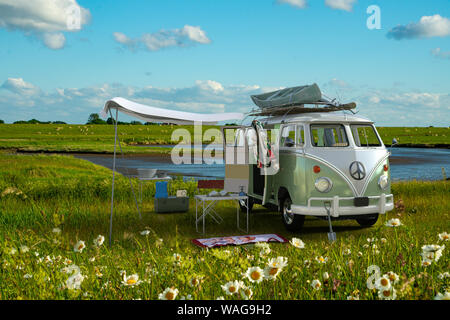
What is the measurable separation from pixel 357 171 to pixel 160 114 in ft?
13.7

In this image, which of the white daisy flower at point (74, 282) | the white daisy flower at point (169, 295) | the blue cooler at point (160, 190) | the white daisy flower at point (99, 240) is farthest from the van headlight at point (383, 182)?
the white daisy flower at point (74, 282)

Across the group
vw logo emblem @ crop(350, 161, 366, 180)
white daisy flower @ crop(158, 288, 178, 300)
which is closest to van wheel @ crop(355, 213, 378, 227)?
vw logo emblem @ crop(350, 161, 366, 180)

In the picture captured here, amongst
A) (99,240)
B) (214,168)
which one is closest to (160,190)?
(99,240)

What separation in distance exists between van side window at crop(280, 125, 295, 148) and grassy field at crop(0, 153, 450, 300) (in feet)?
5.97

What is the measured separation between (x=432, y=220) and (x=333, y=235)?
3358 mm

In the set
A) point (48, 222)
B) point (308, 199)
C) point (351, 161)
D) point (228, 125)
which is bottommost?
point (48, 222)

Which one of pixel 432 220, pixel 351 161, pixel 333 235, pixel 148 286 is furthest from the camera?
pixel 432 220

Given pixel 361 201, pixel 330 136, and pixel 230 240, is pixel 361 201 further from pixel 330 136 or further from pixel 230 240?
pixel 230 240

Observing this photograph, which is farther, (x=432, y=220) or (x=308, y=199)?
(x=432, y=220)

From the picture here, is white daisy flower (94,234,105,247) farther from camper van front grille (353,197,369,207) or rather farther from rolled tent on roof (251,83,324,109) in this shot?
rolled tent on roof (251,83,324,109)

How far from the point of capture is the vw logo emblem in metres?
8.05

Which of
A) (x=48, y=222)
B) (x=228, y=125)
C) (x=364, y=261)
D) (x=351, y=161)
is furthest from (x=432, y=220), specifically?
(x=48, y=222)
